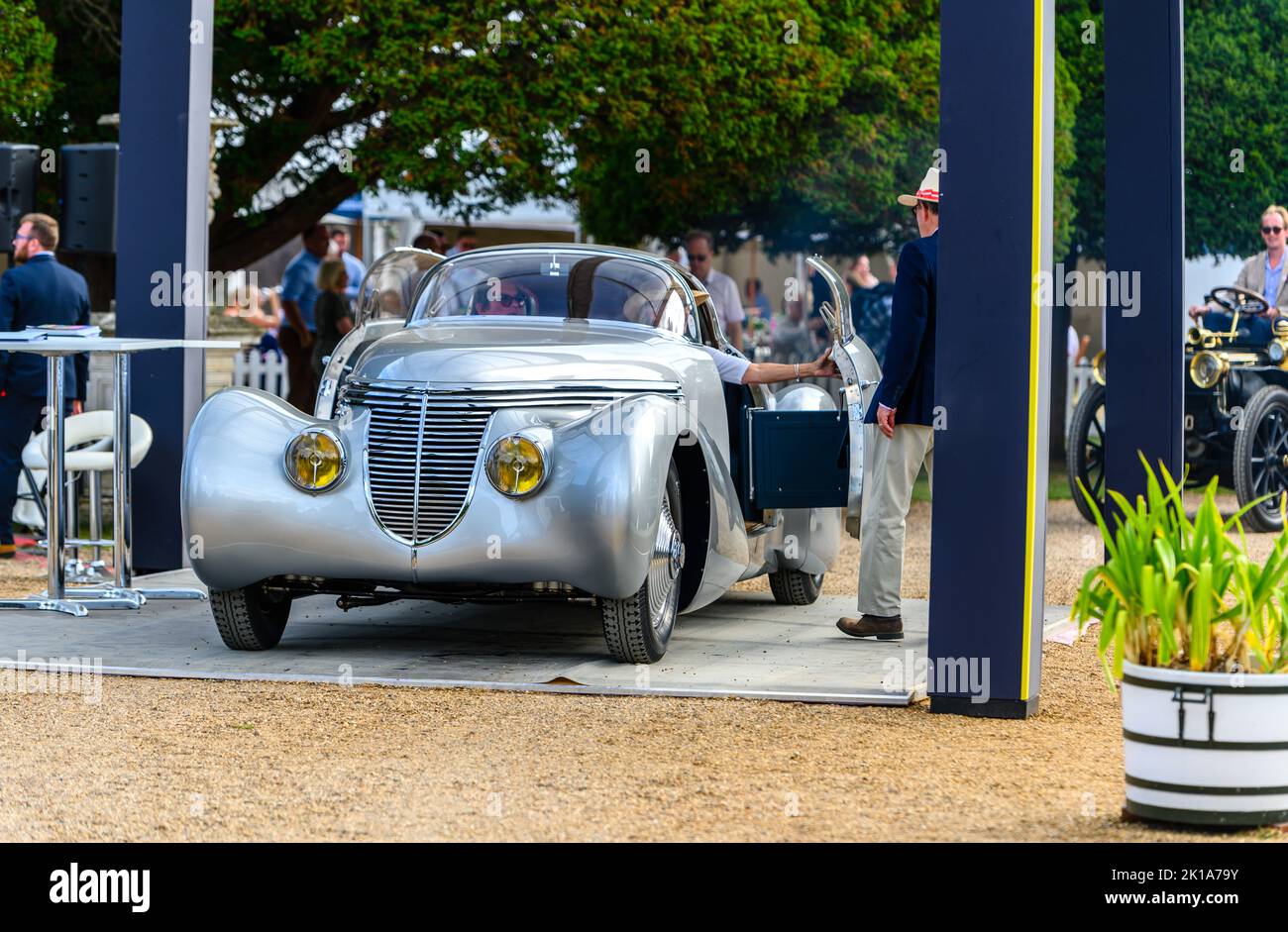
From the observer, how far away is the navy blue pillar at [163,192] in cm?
1095

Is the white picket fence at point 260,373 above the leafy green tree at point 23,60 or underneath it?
underneath

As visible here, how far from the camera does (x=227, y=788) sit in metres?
5.91

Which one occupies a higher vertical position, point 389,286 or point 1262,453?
point 389,286

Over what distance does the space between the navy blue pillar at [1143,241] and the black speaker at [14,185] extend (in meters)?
6.33

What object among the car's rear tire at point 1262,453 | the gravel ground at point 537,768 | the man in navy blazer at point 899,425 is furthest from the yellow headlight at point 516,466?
the car's rear tire at point 1262,453

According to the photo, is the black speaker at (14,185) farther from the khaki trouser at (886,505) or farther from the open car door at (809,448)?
the khaki trouser at (886,505)

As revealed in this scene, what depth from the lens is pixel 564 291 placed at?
923cm

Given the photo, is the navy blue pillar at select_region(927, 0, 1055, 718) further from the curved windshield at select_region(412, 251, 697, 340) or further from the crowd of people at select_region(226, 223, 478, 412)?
the crowd of people at select_region(226, 223, 478, 412)

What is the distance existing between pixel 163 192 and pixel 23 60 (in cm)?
465

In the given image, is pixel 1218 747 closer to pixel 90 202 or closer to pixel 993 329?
pixel 993 329

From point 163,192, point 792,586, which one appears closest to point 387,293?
point 163,192
